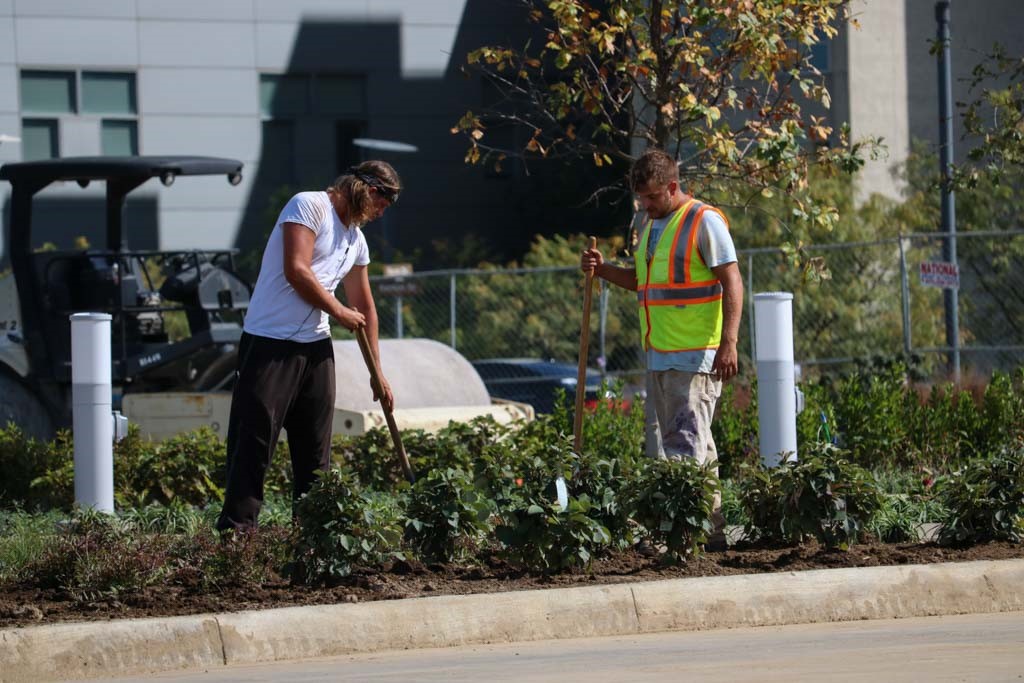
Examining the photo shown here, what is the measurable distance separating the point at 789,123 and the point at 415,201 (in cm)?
2308

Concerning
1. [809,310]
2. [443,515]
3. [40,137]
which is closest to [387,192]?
[443,515]

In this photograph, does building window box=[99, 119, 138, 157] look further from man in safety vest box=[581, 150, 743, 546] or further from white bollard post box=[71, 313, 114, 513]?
man in safety vest box=[581, 150, 743, 546]

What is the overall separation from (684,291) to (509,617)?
2.05 meters

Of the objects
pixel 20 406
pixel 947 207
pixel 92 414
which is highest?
pixel 947 207

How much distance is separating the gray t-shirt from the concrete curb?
1.21 metres

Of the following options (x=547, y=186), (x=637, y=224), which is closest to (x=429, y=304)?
(x=547, y=186)

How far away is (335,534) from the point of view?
21.6 feet

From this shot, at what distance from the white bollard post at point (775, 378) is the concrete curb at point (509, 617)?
204cm

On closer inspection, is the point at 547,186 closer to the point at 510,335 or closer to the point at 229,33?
the point at 229,33

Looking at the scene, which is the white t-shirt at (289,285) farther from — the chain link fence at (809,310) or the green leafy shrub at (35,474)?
the chain link fence at (809,310)

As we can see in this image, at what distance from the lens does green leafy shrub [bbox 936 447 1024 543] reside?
7.52 metres

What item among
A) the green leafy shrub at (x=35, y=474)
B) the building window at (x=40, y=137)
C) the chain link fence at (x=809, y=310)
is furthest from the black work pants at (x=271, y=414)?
the building window at (x=40, y=137)

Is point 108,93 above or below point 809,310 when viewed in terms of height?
above

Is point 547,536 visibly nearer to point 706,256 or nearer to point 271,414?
point 271,414
